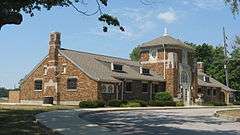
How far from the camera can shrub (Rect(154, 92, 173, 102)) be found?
2185 inches

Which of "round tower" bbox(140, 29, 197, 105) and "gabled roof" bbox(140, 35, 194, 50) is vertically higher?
"gabled roof" bbox(140, 35, 194, 50)

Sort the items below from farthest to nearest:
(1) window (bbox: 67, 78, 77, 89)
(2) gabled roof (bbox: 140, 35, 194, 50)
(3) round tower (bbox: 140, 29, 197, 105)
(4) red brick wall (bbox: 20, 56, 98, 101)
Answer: (2) gabled roof (bbox: 140, 35, 194, 50), (3) round tower (bbox: 140, 29, 197, 105), (1) window (bbox: 67, 78, 77, 89), (4) red brick wall (bbox: 20, 56, 98, 101)

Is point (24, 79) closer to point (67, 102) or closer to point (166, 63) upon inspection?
point (67, 102)

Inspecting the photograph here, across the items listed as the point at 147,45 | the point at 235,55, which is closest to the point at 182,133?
the point at 147,45

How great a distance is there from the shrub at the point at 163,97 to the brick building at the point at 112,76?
104 cm

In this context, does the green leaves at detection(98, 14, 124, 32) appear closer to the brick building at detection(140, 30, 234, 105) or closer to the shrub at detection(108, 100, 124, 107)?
the shrub at detection(108, 100, 124, 107)

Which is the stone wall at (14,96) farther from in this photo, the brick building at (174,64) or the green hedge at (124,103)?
the brick building at (174,64)

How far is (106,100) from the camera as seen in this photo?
49531mm

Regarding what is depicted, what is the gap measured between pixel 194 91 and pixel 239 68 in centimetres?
2655

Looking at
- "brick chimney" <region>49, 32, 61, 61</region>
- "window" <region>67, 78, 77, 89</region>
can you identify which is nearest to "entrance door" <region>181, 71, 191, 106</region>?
"window" <region>67, 78, 77, 89</region>

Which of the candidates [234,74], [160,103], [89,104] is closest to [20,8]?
[89,104]

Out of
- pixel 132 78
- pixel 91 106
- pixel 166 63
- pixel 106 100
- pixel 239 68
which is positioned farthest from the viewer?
pixel 239 68

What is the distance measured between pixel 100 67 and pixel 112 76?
2.33 m

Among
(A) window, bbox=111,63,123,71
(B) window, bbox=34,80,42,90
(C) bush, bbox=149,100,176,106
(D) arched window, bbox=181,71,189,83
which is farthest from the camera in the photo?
(D) arched window, bbox=181,71,189,83
